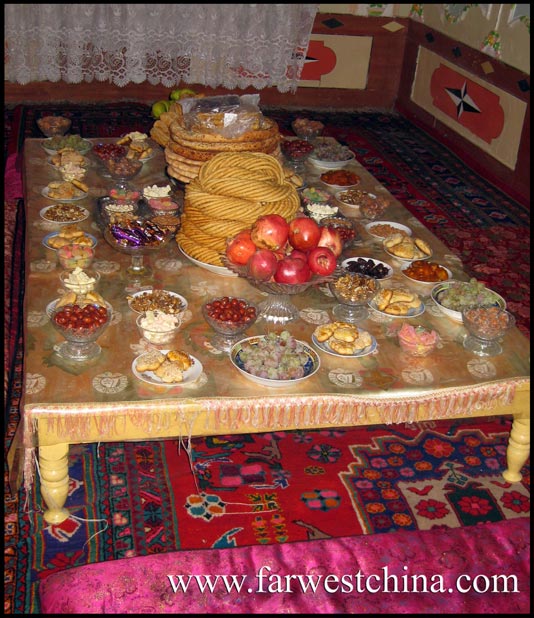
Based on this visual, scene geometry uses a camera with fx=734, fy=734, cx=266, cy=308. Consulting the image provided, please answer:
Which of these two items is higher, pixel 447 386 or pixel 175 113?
pixel 175 113

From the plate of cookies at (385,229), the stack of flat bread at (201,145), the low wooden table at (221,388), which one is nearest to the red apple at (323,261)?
the low wooden table at (221,388)

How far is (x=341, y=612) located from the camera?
174cm

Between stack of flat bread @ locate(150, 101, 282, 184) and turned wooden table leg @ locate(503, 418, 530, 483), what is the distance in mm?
1620

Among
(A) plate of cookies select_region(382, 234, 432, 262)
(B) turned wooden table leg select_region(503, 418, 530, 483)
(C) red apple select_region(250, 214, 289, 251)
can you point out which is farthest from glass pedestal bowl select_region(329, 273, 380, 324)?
(B) turned wooden table leg select_region(503, 418, 530, 483)

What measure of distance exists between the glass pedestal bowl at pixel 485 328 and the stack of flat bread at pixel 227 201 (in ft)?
2.60

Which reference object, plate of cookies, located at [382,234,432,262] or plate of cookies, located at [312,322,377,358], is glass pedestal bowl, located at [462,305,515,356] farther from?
plate of cookies, located at [382,234,432,262]

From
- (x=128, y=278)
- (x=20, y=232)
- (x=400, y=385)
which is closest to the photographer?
(x=400, y=385)

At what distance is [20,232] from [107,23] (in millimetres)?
2995

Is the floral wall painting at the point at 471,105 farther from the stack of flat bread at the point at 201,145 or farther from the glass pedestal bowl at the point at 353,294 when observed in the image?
the glass pedestal bowl at the point at 353,294

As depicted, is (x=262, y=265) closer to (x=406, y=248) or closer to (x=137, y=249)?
(x=137, y=249)

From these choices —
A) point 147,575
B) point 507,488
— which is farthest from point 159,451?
point 507,488

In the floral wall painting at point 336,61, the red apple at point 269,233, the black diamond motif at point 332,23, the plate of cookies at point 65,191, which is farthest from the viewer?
the floral wall painting at point 336,61

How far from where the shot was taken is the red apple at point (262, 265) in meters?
2.39

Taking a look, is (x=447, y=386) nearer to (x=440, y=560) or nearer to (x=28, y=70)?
(x=440, y=560)
